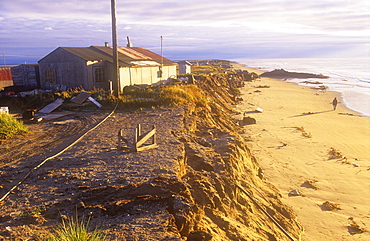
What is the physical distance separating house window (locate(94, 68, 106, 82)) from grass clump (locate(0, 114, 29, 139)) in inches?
408

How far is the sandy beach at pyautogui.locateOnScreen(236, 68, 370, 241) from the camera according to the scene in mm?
10188

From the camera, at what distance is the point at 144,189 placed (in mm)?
7242

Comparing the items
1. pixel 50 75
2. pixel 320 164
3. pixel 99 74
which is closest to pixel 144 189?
pixel 320 164

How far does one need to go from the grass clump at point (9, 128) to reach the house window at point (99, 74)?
10375 millimetres

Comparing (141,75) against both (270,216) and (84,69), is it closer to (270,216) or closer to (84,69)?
(84,69)

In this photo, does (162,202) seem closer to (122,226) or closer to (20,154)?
(122,226)

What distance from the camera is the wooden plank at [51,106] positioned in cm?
1825

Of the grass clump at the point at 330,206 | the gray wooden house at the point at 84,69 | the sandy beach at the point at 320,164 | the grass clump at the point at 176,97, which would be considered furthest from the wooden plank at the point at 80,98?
the grass clump at the point at 330,206

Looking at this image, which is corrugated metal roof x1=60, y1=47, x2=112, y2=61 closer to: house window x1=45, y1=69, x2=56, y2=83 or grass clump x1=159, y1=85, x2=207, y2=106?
house window x1=45, y1=69, x2=56, y2=83

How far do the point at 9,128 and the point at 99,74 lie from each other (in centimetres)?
1135

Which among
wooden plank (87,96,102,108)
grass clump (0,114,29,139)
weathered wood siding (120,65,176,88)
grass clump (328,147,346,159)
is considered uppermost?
weathered wood siding (120,65,176,88)

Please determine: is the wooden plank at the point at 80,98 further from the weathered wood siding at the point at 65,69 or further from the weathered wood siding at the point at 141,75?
the weathered wood siding at the point at 141,75

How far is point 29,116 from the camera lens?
51.7 ft

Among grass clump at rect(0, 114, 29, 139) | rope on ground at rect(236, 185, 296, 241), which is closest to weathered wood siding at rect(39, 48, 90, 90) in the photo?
grass clump at rect(0, 114, 29, 139)
